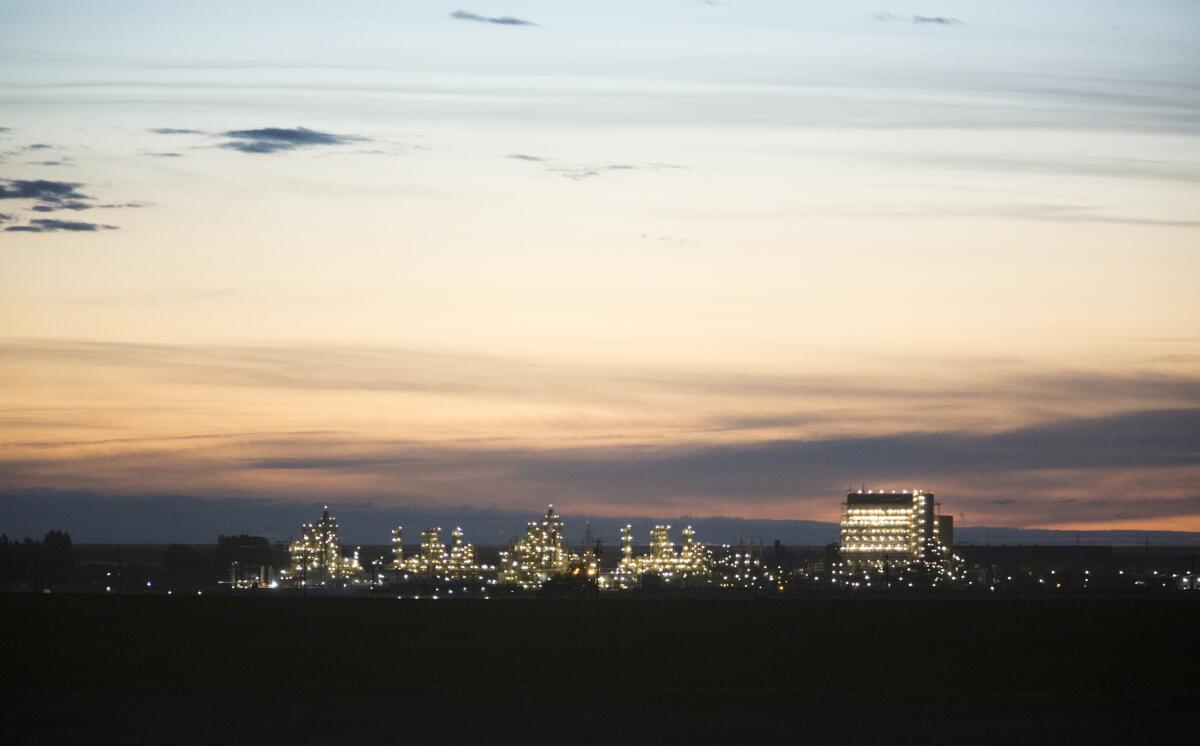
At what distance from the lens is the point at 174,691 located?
1948 cm

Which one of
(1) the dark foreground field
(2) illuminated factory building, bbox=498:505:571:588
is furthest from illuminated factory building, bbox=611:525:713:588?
(1) the dark foreground field

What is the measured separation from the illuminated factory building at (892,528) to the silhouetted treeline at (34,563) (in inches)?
2266

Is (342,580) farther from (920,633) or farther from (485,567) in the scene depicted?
(920,633)

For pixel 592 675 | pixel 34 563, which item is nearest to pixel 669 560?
pixel 34 563

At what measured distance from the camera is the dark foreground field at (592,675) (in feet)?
54.2

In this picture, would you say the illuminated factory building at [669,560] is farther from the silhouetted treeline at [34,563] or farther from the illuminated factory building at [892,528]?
the silhouetted treeline at [34,563]

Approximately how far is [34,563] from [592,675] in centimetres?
4902

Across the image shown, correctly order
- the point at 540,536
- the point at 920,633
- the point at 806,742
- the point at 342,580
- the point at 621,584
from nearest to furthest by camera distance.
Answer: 1. the point at 806,742
2. the point at 920,633
3. the point at 621,584
4. the point at 342,580
5. the point at 540,536

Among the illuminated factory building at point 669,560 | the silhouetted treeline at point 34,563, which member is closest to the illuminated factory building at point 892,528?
the illuminated factory building at point 669,560

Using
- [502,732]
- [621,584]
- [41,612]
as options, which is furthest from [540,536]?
[502,732]

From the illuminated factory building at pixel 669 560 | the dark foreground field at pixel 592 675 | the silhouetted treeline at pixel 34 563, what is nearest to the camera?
the dark foreground field at pixel 592 675

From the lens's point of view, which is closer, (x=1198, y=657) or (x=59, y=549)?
(x=1198, y=657)

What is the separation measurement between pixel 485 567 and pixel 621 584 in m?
37.2

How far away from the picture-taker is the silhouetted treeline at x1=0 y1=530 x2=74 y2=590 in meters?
67.6
